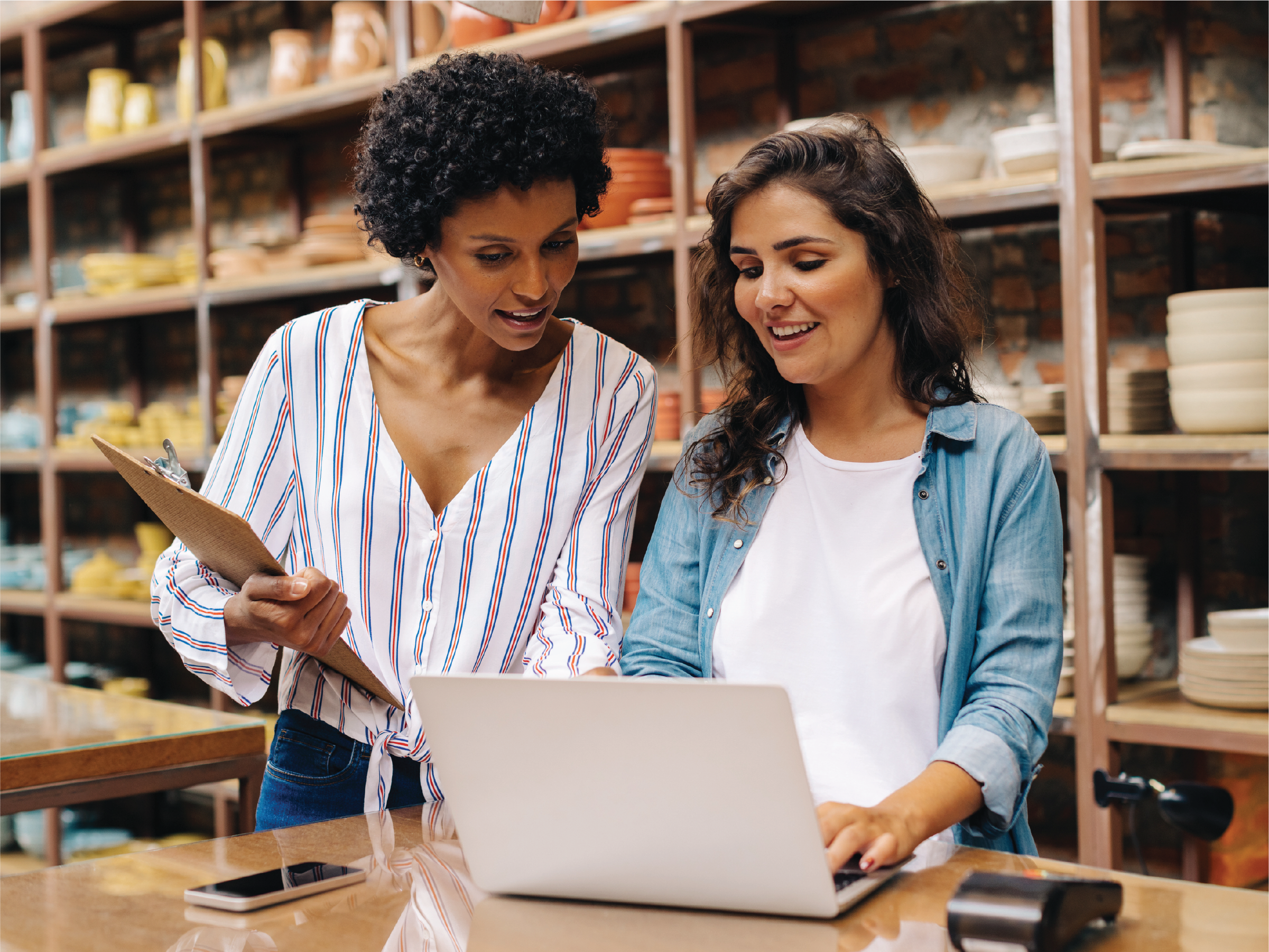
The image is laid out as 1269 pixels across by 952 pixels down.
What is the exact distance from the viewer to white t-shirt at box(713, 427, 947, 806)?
133 cm

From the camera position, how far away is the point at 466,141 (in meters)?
1.39

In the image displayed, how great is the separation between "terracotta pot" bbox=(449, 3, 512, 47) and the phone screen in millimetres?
2355

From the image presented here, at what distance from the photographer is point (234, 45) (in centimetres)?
425

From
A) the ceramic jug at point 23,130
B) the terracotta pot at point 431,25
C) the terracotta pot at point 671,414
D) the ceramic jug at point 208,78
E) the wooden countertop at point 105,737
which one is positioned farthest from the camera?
the ceramic jug at point 23,130

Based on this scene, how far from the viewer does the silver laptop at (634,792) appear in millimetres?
880

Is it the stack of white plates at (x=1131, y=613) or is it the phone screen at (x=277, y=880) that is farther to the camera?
the stack of white plates at (x=1131, y=613)

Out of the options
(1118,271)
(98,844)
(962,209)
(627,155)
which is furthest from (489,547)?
(98,844)

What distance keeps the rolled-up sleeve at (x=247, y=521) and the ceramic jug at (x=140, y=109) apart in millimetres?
2842

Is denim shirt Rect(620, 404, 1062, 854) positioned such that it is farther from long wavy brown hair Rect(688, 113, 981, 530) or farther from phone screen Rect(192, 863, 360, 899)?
phone screen Rect(192, 863, 360, 899)

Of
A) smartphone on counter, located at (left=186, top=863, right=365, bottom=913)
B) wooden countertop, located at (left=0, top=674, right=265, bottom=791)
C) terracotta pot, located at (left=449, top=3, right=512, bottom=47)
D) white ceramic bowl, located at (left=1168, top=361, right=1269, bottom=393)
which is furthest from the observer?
terracotta pot, located at (left=449, top=3, right=512, bottom=47)

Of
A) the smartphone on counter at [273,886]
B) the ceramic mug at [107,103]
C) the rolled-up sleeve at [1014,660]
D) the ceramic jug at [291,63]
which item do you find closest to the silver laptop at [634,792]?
the smartphone on counter at [273,886]

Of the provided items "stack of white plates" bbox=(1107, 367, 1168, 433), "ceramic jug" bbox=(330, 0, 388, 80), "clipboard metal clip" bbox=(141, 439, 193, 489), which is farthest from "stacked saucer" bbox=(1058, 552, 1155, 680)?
"ceramic jug" bbox=(330, 0, 388, 80)

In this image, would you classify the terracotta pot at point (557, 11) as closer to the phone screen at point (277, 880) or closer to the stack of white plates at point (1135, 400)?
the stack of white plates at point (1135, 400)

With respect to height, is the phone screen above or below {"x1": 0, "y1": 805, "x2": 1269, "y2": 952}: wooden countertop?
above
